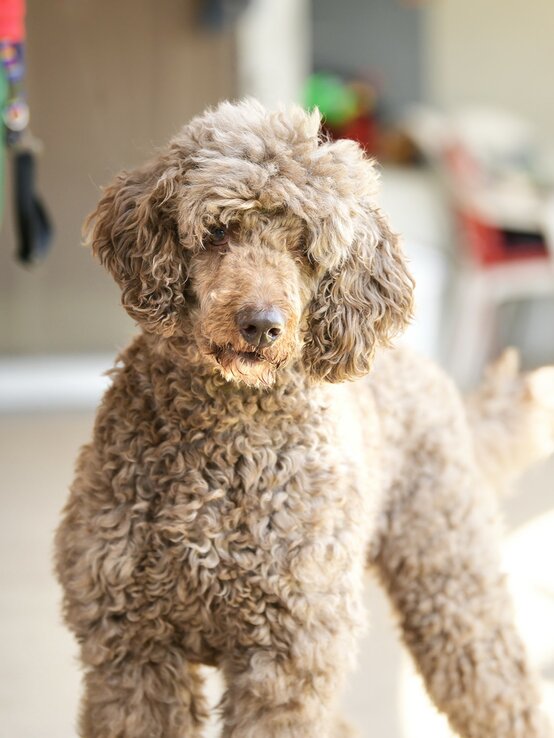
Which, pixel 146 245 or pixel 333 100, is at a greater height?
pixel 333 100

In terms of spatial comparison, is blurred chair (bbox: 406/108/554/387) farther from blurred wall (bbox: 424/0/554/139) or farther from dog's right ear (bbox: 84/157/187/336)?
dog's right ear (bbox: 84/157/187/336)

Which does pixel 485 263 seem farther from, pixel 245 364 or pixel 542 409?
Result: pixel 245 364

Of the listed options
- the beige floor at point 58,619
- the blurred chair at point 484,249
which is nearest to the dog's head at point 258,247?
the beige floor at point 58,619

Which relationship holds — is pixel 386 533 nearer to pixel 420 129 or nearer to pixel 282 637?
pixel 282 637

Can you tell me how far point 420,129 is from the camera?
298 inches

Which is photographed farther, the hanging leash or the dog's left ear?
the hanging leash

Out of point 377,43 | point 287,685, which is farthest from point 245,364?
point 377,43

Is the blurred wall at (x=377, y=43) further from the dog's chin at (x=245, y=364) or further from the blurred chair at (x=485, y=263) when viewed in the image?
the dog's chin at (x=245, y=364)

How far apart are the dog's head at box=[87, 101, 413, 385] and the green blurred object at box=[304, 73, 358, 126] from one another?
625 cm

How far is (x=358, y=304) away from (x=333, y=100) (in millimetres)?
6562

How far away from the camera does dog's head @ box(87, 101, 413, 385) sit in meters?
1.69

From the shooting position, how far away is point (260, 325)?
163 centimetres

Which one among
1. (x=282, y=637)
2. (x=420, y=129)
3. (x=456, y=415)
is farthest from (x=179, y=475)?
(x=420, y=129)

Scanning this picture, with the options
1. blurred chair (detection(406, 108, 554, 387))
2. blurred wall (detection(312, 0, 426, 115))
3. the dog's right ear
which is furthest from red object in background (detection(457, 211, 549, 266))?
the dog's right ear
